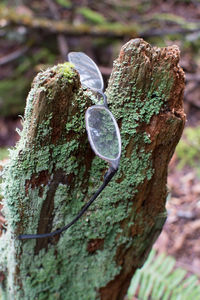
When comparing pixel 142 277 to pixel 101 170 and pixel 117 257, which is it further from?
pixel 101 170

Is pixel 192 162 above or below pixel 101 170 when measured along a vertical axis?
above

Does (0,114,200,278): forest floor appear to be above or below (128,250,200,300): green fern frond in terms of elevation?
above

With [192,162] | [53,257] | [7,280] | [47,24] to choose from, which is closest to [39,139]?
[53,257]

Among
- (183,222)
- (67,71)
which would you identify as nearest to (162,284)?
(183,222)

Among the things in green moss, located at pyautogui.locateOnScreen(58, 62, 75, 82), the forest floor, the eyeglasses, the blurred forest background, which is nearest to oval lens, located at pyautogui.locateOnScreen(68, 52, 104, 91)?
the eyeglasses

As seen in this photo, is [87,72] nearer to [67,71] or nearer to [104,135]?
[67,71]

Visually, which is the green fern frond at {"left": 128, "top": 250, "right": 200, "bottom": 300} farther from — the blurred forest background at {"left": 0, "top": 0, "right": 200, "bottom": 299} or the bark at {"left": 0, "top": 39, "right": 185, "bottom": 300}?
the bark at {"left": 0, "top": 39, "right": 185, "bottom": 300}

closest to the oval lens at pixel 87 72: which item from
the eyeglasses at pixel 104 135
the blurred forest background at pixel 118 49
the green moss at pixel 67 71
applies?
the eyeglasses at pixel 104 135
